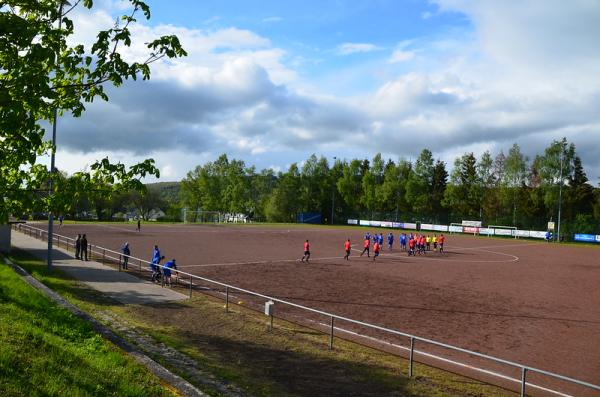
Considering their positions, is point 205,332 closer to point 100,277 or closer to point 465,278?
point 100,277

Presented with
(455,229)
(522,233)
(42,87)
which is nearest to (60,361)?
(42,87)

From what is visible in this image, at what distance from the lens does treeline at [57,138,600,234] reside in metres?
78.2

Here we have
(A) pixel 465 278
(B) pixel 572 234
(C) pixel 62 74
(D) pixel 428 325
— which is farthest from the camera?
(B) pixel 572 234

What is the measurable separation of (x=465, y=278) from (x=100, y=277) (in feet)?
62.1

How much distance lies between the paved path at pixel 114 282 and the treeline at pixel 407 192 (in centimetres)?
3951

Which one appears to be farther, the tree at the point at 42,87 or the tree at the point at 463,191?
the tree at the point at 463,191

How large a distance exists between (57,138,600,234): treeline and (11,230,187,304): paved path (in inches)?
1556

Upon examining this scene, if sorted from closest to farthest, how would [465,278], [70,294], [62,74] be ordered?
[62,74]
[70,294]
[465,278]

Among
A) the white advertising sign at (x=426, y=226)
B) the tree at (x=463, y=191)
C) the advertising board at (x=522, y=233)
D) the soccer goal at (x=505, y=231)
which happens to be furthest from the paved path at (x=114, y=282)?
→ the tree at (x=463, y=191)

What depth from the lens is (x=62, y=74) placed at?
8.09 metres

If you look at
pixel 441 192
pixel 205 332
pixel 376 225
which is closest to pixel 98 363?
pixel 205 332

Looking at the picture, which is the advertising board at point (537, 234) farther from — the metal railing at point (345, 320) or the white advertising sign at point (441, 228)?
the metal railing at point (345, 320)

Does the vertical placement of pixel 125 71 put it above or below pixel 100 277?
above

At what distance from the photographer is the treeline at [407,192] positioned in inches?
3081
